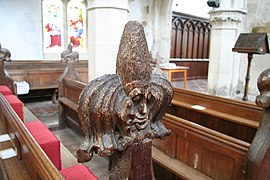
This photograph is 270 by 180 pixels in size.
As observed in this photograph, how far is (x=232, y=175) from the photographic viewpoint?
5.13 ft

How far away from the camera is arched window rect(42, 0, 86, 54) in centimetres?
730

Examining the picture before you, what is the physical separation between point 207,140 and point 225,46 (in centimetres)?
321

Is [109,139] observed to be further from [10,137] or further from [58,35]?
[58,35]

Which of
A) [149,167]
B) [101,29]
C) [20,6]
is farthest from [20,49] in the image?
[149,167]

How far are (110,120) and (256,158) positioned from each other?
1.04 meters

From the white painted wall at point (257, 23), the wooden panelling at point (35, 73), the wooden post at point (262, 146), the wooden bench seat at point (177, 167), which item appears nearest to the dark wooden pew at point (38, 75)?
the wooden panelling at point (35, 73)

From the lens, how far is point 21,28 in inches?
264

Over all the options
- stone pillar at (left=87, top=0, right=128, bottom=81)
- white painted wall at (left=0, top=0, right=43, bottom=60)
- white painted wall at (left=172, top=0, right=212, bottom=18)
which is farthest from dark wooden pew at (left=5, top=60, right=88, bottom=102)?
white painted wall at (left=172, top=0, right=212, bottom=18)

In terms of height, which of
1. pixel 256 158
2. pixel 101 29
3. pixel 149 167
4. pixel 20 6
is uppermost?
pixel 20 6

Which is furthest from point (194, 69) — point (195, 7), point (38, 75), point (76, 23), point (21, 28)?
point (21, 28)

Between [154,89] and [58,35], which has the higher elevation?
[58,35]

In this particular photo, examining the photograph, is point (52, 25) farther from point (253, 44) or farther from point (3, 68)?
point (253, 44)

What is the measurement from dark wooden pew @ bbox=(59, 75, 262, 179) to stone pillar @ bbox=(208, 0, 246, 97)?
1685 millimetres

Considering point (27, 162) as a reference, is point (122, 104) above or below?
above
